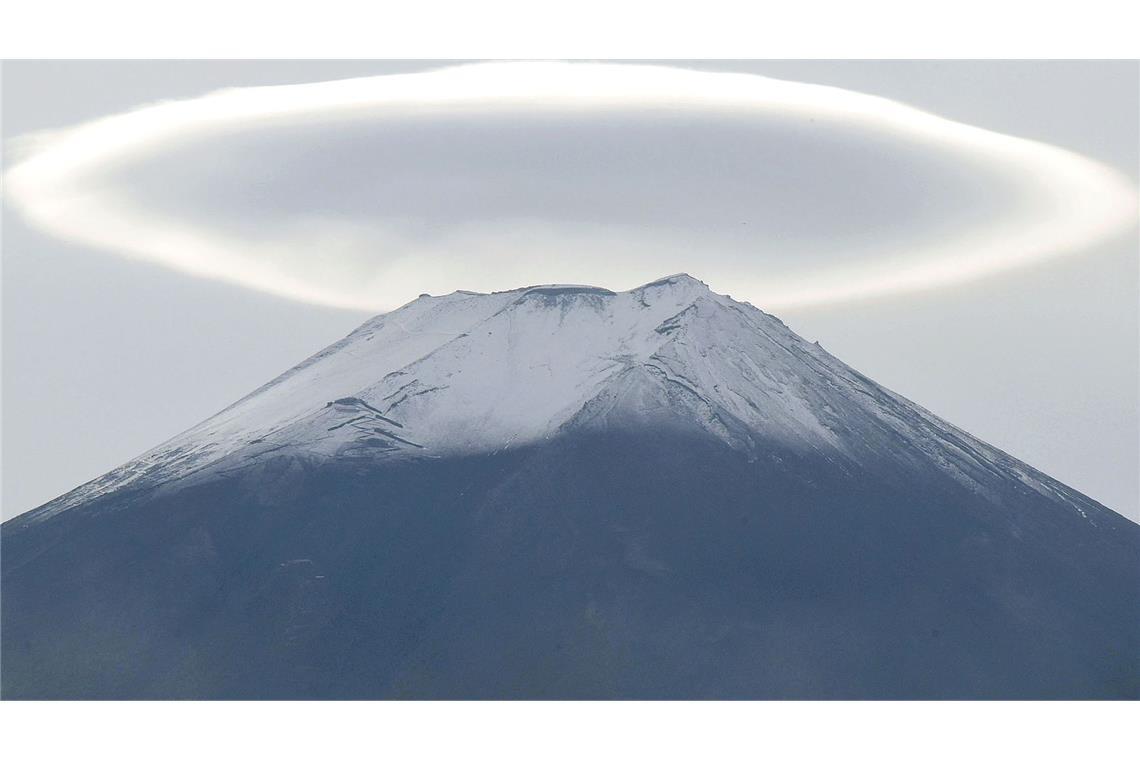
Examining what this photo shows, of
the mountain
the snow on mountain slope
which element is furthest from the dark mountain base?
the snow on mountain slope

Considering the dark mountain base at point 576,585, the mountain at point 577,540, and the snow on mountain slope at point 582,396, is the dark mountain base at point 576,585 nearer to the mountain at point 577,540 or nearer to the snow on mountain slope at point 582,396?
the mountain at point 577,540

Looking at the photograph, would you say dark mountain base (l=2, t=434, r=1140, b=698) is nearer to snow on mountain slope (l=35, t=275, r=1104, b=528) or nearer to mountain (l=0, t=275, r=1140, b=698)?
mountain (l=0, t=275, r=1140, b=698)

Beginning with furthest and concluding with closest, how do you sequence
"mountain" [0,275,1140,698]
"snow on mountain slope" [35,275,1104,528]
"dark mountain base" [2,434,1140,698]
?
1. "snow on mountain slope" [35,275,1104,528]
2. "mountain" [0,275,1140,698]
3. "dark mountain base" [2,434,1140,698]

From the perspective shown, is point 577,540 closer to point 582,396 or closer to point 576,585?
point 576,585

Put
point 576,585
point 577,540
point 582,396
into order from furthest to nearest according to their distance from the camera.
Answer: point 582,396, point 577,540, point 576,585

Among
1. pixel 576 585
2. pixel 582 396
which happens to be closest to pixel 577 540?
pixel 576 585

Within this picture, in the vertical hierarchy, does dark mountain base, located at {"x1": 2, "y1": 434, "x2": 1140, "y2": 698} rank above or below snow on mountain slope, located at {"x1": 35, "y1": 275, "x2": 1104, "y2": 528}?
below

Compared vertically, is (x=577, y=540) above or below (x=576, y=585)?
above
